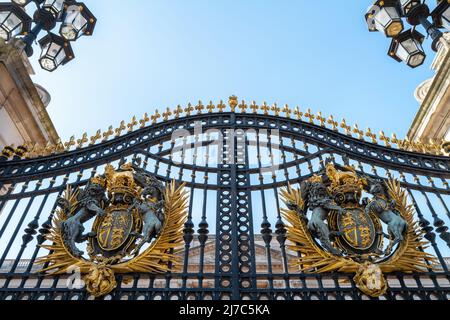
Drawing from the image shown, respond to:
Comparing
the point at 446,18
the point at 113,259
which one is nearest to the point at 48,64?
the point at 113,259

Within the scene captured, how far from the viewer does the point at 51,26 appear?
8000 mm

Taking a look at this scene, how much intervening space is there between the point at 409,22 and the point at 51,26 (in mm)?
7461

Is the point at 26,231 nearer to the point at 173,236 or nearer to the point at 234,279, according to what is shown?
the point at 173,236

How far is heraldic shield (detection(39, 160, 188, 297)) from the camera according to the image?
4680 millimetres

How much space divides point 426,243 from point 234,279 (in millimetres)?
2684

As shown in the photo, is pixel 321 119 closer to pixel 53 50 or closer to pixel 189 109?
pixel 189 109

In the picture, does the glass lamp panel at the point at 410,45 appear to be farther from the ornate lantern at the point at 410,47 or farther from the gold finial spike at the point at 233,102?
the gold finial spike at the point at 233,102

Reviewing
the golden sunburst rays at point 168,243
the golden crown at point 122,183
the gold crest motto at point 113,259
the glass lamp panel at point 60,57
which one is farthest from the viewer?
the glass lamp panel at point 60,57

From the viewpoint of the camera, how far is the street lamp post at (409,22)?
7.05 m

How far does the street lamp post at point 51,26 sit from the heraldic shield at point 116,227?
11.5 ft

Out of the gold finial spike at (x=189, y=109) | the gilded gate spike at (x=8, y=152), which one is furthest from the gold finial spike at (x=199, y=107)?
the gilded gate spike at (x=8, y=152)

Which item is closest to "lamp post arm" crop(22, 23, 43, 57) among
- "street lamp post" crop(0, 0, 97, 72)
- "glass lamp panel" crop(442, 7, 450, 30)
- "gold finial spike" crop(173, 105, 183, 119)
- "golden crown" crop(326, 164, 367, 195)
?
"street lamp post" crop(0, 0, 97, 72)

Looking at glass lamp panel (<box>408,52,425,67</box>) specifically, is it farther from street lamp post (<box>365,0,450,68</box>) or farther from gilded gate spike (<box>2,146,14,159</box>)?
gilded gate spike (<box>2,146,14,159</box>)
